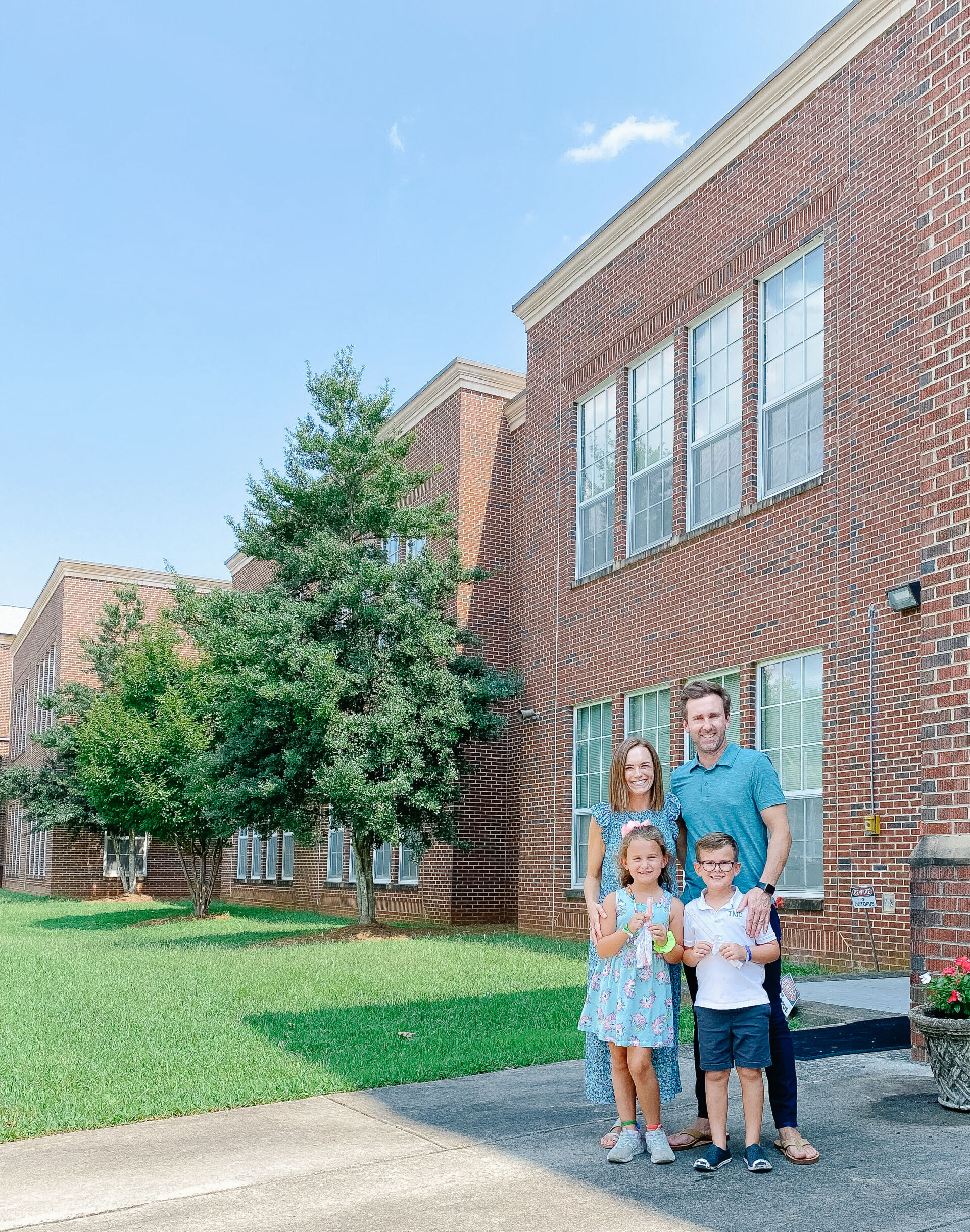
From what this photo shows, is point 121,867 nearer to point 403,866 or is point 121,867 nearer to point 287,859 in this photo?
point 287,859

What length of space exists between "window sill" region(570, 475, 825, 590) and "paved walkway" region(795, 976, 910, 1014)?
196 inches

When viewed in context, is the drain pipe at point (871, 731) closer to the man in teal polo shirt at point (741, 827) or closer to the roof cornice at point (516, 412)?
the man in teal polo shirt at point (741, 827)

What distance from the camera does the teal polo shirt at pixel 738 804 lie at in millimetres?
4789

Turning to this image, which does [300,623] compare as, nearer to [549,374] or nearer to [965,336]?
[549,374]

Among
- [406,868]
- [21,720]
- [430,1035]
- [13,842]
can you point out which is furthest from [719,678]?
[13,842]

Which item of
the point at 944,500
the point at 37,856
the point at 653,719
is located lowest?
the point at 37,856

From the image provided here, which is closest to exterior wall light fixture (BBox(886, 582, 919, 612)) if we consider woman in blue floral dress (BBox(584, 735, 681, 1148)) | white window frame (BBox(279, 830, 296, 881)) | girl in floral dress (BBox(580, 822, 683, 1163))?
woman in blue floral dress (BBox(584, 735, 681, 1148))

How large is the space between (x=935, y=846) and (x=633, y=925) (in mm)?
2245

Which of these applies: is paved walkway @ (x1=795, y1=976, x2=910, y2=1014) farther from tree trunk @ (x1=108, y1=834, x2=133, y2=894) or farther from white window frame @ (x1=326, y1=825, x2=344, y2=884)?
tree trunk @ (x1=108, y1=834, x2=133, y2=894)

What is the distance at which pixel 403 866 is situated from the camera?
73.5ft

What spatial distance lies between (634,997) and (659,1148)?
564 millimetres

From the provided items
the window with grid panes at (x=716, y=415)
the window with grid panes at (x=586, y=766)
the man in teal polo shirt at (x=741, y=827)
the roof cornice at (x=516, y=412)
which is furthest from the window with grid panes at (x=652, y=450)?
the man in teal polo shirt at (x=741, y=827)

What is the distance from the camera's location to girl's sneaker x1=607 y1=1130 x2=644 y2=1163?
4.64 meters

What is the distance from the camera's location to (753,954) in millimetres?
4508
